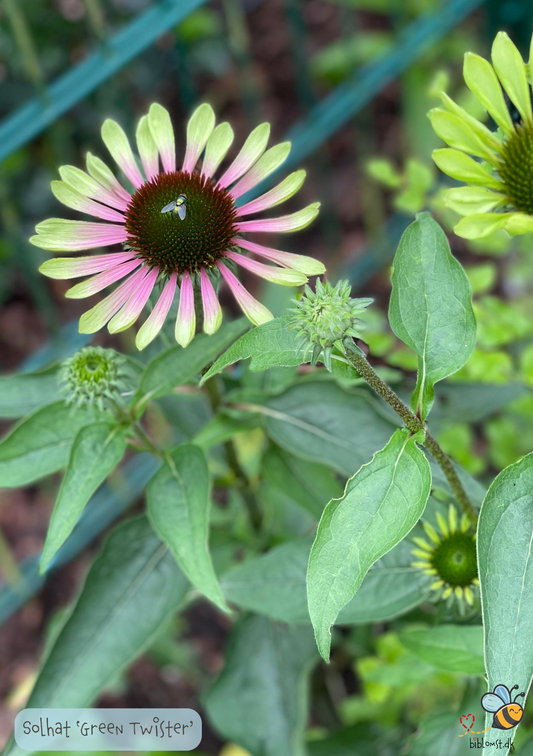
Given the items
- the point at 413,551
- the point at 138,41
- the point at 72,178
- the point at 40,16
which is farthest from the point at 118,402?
the point at 40,16

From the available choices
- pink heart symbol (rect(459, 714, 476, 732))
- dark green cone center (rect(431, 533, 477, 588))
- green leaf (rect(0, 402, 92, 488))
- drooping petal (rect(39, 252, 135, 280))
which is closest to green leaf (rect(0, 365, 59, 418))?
green leaf (rect(0, 402, 92, 488))

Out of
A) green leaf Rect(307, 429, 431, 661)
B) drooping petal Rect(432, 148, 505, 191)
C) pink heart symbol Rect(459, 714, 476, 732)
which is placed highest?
drooping petal Rect(432, 148, 505, 191)

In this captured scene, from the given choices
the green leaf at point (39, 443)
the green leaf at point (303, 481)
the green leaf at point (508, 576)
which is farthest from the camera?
the green leaf at point (303, 481)

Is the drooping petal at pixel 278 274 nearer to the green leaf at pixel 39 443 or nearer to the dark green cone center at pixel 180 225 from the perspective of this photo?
the dark green cone center at pixel 180 225

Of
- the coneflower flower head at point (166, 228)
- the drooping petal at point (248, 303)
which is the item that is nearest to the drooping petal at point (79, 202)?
the coneflower flower head at point (166, 228)

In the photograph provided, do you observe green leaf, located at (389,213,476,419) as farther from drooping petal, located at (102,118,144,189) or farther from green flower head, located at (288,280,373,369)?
drooping petal, located at (102,118,144,189)

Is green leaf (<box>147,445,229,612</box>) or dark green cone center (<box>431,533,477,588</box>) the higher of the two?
green leaf (<box>147,445,229,612</box>)

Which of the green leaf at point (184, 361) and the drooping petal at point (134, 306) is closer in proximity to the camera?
the drooping petal at point (134, 306)

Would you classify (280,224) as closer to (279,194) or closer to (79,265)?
(279,194)
